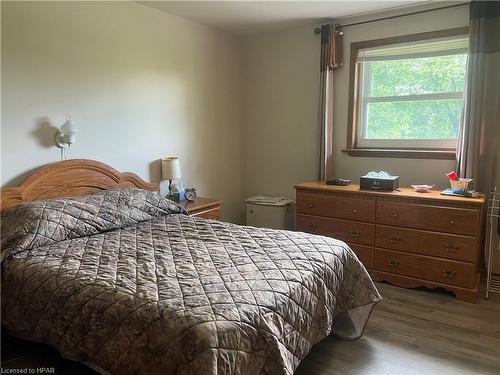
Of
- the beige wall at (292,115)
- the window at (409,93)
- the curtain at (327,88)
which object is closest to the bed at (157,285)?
the curtain at (327,88)

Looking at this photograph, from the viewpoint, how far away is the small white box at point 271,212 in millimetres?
4043

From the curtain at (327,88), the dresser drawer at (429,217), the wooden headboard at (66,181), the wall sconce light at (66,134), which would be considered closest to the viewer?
the wooden headboard at (66,181)

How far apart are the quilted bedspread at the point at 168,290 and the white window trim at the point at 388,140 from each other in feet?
5.74

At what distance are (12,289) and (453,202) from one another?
2947 mm

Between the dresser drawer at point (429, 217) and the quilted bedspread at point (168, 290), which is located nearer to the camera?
the quilted bedspread at point (168, 290)

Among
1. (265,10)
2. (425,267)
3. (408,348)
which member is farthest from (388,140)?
(408,348)

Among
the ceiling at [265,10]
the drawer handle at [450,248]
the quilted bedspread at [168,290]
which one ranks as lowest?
the drawer handle at [450,248]

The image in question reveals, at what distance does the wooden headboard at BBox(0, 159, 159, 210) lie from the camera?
251 cm

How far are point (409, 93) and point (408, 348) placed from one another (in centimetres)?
232

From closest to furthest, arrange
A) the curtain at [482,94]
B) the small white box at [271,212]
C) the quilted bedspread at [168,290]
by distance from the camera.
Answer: the quilted bedspread at [168,290], the curtain at [482,94], the small white box at [271,212]

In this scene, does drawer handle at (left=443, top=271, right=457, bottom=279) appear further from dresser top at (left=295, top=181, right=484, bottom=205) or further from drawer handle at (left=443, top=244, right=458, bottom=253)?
dresser top at (left=295, top=181, right=484, bottom=205)

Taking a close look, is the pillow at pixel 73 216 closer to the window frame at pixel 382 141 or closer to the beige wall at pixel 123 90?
the beige wall at pixel 123 90

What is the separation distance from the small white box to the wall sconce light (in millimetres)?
2022

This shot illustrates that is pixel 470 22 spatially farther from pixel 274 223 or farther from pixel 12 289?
pixel 12 289
